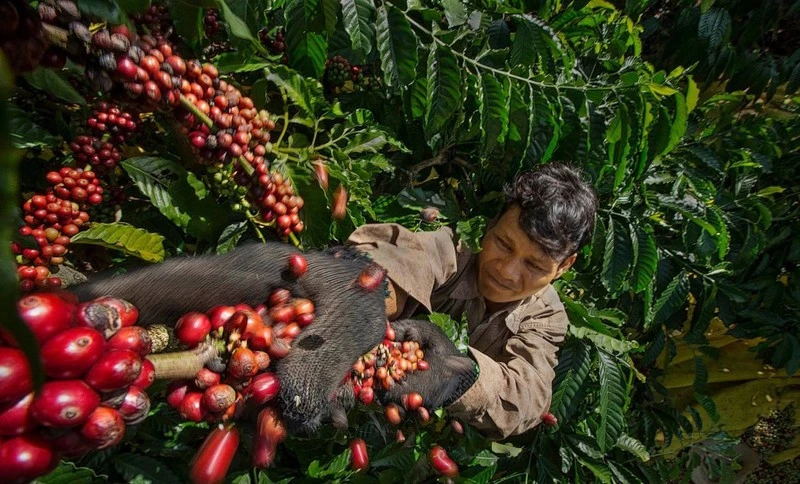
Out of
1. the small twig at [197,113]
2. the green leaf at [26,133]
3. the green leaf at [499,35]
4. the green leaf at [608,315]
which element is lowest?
the green leaf at [608,315]

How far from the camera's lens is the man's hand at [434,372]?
3.28ft

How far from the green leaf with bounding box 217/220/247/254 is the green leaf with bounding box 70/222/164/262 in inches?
4.8

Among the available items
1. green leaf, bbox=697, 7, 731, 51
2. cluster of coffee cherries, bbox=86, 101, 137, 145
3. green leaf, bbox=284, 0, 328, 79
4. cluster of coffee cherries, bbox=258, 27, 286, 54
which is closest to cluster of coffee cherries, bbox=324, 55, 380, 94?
cluster of coffee cherries, bbox=258, 27, 286, 54

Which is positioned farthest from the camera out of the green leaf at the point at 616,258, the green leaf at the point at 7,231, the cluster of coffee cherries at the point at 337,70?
the green leaf at the point at 616,258

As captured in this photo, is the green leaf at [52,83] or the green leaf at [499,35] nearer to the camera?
the green leaf at [52,83]

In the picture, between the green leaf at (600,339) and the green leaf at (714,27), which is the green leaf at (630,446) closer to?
the green leaf at (600,339)

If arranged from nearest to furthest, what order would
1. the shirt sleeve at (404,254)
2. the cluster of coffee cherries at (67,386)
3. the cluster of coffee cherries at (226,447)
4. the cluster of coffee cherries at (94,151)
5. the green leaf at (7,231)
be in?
the green leaf at (7,231) → the cluster of coffee cherries at (67,386) → the cluster of coffee cherries at (226,447) → the cluster of coffee cherries at (94,151) → the shirt sleeve at (404,254)

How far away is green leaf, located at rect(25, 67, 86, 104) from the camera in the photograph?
729 millimetres

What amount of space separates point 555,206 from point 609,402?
758 millimetres

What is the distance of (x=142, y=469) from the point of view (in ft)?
3.22

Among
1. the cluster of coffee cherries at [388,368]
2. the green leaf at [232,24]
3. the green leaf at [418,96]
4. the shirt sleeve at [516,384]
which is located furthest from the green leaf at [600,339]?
the green leaf at [232,24]

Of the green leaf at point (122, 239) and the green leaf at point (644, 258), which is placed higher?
the green leaf at point (122, 239)

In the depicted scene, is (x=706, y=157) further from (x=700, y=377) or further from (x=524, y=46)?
(x=700, y=377)

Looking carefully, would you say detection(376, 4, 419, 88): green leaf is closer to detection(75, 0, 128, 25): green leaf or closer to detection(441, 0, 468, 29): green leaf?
detection(441, 0, 468, 29): green leaf
